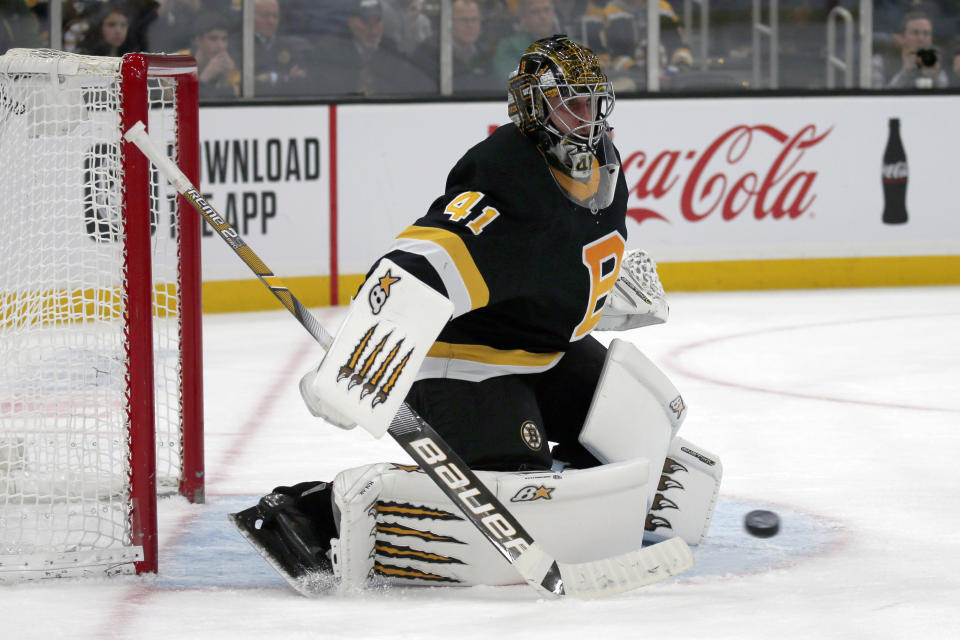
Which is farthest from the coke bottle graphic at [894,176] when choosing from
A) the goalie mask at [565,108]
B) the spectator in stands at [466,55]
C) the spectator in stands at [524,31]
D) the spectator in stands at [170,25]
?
the goalie mask at [565,108]

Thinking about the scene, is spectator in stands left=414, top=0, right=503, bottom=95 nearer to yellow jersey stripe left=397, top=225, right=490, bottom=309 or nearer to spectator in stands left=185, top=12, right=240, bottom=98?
spectator in stands left=185, top=12, right=240, bottom=98

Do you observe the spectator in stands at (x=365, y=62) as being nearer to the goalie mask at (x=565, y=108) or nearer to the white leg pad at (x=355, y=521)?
the goalie mask at (x=565, y=108)

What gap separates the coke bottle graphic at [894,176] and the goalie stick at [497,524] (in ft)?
14.9

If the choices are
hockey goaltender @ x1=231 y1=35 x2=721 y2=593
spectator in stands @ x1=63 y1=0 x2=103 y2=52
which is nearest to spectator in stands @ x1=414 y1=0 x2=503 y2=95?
spectator in stands @ x1=63 y1=0 x2=103 y2=52

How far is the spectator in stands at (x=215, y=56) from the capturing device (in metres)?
5.70

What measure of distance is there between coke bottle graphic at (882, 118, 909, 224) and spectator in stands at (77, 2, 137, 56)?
10.8 ft

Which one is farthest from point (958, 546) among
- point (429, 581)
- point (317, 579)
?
point (317, 579)

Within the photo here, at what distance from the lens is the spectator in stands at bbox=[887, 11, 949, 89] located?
673cm

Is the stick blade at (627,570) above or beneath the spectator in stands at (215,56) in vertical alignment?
beneath

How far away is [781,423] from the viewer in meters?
3.63

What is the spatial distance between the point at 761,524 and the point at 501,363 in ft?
1.94

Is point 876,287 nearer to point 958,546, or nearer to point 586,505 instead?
point 958,546

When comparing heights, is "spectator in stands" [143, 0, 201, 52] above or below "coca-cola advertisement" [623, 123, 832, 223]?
above

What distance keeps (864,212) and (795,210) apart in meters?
0.34
